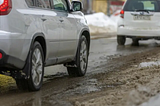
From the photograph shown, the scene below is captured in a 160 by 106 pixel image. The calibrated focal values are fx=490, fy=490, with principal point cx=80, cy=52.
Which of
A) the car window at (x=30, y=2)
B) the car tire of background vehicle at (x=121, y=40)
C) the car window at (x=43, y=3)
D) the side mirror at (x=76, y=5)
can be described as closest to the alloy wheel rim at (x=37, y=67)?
the car window at (x=30, y=2)

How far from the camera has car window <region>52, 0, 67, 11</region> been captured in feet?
26.2

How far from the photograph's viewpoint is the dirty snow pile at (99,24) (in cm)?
2808

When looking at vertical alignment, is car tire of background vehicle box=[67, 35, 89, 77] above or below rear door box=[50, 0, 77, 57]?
below

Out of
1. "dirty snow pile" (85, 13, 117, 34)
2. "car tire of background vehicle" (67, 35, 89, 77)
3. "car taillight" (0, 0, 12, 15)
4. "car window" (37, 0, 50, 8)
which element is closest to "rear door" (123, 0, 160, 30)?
"car tire of background vehicle" (67, 35, 89, 77)

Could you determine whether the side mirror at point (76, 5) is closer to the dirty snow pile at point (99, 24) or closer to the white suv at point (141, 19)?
the white suv at point (141, 19)

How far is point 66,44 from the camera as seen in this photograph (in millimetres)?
8117

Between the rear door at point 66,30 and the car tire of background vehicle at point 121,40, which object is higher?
the rear door at point 66,30

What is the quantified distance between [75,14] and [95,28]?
63.9 feet

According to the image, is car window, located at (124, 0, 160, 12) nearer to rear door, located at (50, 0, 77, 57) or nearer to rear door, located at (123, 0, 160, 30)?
rear door, located at (123, 0, 160, 30)

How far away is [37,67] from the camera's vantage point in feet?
23.0

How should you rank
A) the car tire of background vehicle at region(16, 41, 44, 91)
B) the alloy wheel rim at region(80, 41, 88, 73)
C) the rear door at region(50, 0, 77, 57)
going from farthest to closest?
the alloy wheel rim at region(80, 41, 88, 73), the rear door at region(50, 0, 77, 57), the car tire of background vehicle at region(16, 41, 44, 91)

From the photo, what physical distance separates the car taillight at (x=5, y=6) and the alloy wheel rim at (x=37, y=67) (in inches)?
33.4

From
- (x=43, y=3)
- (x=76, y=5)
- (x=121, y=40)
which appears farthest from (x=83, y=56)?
(x=121, y=40)

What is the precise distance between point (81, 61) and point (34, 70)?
2.12 metres
